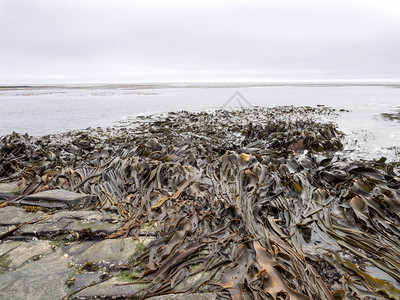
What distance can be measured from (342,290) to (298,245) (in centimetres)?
52

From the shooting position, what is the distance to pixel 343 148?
5.13m

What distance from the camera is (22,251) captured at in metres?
1.77

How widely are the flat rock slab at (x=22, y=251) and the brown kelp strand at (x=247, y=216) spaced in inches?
23.0

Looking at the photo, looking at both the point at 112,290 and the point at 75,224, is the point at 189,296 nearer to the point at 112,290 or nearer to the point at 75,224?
the point at 112,290

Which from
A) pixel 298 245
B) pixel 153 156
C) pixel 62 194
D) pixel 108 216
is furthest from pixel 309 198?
pixel 62 194

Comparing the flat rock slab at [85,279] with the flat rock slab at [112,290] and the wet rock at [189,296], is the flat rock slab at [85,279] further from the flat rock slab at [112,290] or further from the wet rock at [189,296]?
the wet rock at [189,296]

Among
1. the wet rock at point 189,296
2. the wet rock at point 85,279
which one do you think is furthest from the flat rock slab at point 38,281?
the wet rock at point 189,296

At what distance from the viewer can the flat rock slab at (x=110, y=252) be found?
1.69 metres

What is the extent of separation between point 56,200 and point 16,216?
1.23 ft

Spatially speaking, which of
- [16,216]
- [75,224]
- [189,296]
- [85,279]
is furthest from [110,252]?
[16,216]

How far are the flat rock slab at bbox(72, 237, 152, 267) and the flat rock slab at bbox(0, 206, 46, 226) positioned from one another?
683 mm

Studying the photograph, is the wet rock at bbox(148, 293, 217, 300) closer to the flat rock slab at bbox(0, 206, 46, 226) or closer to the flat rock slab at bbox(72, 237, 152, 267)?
the flat rock slab at bbox(72, 237, 152, 267)

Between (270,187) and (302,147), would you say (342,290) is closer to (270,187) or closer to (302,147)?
(270,187)

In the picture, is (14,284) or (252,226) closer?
(14,284)
